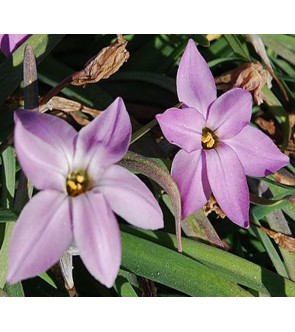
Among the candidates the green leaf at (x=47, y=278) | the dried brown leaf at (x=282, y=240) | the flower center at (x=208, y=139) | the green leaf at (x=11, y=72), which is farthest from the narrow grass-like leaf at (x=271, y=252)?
the green leaf at (x=11, y=72)

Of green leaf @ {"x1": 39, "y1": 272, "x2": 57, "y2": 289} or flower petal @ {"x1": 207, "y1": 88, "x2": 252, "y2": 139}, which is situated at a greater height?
flower petal @ {"x1": 207, "y1": 88, "x2": 252, "y2": 139}

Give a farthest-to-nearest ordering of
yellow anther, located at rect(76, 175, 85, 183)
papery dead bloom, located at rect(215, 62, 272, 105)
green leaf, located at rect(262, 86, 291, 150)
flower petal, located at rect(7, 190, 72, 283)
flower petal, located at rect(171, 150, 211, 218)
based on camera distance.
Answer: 1. green leaf, located at rect(262, 86, 291, 150)
2. papery dead bloom, located at rect(215, 62, 272, 105)
3. flower petal, located at rect(171, 150, 211, 218)
4. yellow anther, located at rect(76, 175, 85, 183)
5. flower petal, located at rect(7, 190, 72, 283)

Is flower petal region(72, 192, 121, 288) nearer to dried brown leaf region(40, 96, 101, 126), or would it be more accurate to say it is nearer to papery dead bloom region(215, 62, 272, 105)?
dried brown leaf region(40, 96, 101, 126)

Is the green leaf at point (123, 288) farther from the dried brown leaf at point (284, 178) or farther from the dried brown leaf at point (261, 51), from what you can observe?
the dried brown leaf at point (261, 51)

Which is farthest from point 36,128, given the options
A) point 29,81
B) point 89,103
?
point 89,103

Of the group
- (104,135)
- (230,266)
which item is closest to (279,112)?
(230,266)

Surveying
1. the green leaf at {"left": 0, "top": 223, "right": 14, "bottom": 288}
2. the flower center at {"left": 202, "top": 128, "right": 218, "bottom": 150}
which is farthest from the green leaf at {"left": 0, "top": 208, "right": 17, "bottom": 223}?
the flower center at {"left": 202, "top": 128, "right": 218, "bottom": 150}

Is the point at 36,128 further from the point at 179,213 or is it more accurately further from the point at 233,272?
the point at 233,272
